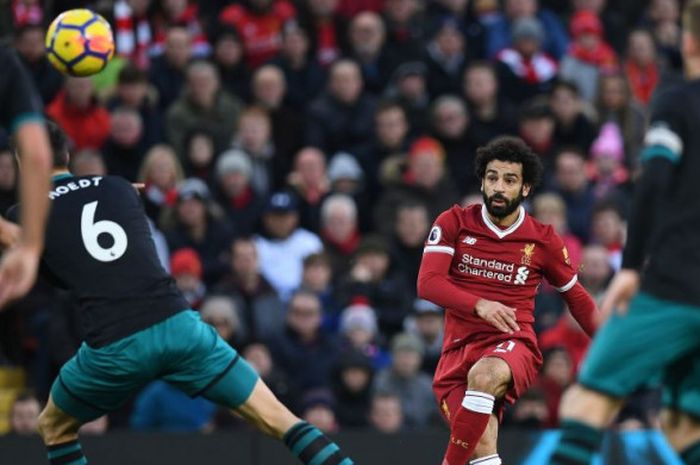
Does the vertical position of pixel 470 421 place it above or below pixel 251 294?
above

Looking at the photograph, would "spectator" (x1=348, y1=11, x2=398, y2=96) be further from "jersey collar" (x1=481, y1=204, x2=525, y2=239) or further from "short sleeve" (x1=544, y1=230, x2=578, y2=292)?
"short sleeve" (x1=544, y1=230, x2=578, y2=292)

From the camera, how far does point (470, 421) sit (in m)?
7.94

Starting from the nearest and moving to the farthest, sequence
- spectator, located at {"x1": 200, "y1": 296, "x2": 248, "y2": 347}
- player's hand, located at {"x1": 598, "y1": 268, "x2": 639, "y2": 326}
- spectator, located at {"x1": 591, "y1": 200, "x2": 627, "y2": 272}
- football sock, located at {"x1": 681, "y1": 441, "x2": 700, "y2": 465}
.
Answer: player's hand, located at {"x1": 598, "y1": 268, "x2": 639, "y2": 326}
football sock, located at {"x1": 681, "y1": 441, "x2": 700, "y2": 465}
spectator, located at {"x1": 200, "y1": 296, "x2": 248, "y2": 347}
spectator, located at {"x1": 591, "y1": 200, "x2": 627, "y2": 272}

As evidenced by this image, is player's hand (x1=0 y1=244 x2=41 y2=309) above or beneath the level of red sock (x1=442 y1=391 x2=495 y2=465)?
above

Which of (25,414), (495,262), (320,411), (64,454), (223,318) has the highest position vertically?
(495,262)

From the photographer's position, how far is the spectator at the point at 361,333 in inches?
480

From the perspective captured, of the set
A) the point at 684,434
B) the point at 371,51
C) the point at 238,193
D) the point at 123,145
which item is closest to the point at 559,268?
the point at 684,434

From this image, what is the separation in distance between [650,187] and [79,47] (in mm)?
4196

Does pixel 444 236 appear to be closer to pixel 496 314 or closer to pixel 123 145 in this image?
pixel 496 314

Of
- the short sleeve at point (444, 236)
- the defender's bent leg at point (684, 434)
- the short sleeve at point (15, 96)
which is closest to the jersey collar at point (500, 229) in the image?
the short sleeve at point (444, 236)

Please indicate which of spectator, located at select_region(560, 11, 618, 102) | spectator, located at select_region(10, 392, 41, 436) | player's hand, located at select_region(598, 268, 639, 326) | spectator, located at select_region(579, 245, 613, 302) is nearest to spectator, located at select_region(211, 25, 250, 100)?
spectator, located at select_region(560, 11, 618, 102)

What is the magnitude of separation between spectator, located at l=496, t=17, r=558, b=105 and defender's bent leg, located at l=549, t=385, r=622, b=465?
9190 millimetres

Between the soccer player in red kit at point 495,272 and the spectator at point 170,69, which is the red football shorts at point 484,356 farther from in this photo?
the spectator at point 170,69

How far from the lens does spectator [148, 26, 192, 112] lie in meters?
14.2
